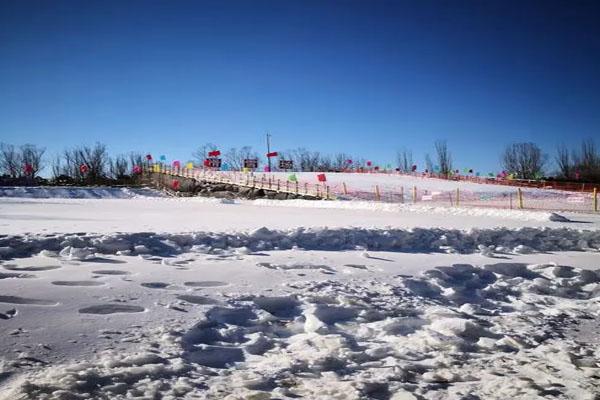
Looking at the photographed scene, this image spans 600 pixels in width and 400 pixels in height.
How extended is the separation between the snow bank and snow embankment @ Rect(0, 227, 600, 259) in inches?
125

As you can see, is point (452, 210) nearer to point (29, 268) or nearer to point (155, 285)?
point (155, 285)

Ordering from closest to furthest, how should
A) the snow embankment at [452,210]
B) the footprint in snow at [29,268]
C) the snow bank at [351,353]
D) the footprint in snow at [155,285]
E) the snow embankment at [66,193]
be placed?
the snow bank at [351,353], the footprint in snow at [155,285], the footprint in snow at [29,268], the snow embankment at [452,210], the snow embankment at [66,193]

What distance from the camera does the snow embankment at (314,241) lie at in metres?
7.55

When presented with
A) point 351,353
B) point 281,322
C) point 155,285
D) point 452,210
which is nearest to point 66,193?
point 452,210

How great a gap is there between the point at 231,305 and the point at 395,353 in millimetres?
2049

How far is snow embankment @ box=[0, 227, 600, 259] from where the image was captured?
24.8ft

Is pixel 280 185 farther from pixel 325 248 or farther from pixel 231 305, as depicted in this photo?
pixel 231 305

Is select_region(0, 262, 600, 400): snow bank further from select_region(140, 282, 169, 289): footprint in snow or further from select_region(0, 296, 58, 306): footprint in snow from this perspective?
select_region(0, 296, 58, 306): footprint in snow

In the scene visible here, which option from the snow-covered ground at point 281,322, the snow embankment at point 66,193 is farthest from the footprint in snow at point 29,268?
the snow embankment at point 66,193

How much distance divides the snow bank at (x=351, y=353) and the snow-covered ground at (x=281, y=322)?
0.6 inches

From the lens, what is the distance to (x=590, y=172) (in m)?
66.0

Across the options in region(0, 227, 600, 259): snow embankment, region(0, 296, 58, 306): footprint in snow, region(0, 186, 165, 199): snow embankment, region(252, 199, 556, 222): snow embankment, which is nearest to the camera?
region(0, 296, 58, 306): footprint in snow

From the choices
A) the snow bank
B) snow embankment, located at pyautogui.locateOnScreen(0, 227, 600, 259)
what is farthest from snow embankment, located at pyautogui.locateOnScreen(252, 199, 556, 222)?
the snow bank

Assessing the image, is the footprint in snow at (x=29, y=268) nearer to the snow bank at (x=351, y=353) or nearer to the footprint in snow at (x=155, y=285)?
the footprint in snow at (x=155, y=285)
